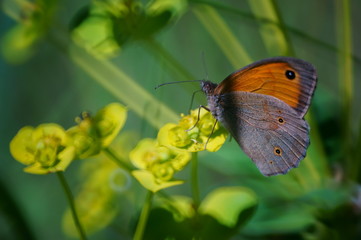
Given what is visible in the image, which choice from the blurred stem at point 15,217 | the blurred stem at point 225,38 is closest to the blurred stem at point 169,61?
the blurred stem at point 225,38

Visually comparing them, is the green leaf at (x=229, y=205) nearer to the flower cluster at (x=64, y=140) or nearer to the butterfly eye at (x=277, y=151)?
the butterfly eye at (x=277, y=151)

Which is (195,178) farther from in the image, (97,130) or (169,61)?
(169,61)

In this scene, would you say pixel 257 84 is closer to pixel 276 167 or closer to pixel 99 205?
pixel 276 167

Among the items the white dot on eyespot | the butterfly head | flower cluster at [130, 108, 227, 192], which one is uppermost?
flower cluster at [130, 108, 227, 192]

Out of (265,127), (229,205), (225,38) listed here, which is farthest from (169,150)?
(225,38)

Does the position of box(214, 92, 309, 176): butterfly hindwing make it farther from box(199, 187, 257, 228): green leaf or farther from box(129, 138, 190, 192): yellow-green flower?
box(129, 138, 190, 192): yellow-green flower

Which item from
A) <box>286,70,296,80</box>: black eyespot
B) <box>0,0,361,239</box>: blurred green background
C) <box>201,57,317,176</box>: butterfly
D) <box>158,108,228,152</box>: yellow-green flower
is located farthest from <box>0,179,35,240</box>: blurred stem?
<box>286,70,296,80</box>: black eyespot
